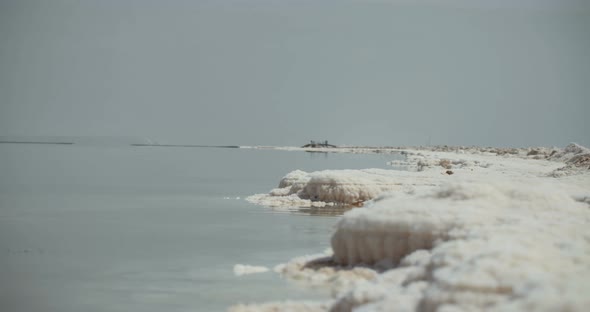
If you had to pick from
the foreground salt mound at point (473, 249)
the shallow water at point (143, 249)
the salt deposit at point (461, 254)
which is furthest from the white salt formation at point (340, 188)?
the foreground salt mound at point (473, 249)

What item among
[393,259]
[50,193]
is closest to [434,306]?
[393,259]

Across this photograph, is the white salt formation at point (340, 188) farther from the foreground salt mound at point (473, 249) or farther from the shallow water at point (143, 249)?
the foreground salt mound at point (473, 249)

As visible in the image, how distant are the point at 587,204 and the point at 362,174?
39.7 ft

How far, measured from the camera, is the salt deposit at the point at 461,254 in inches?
286

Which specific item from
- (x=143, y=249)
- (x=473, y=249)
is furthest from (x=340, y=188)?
(x=473, y=249)

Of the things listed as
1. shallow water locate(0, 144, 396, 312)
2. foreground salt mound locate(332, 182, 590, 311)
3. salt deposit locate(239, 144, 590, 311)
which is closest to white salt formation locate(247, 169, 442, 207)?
shallow water locate(0, 144, 396, 312)

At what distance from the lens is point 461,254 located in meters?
8.60

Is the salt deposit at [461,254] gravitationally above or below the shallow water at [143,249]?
above

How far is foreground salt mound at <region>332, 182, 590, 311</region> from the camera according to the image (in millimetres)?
7219

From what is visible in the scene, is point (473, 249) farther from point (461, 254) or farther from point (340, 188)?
point (340, 188)

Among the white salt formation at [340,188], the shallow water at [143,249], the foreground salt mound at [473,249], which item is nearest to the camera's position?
the foreground salt mound at [473,249]

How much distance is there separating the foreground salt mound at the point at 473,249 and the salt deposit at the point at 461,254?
0.04ft

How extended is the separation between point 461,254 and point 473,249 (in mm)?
197

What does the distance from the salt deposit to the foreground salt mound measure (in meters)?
0.01
